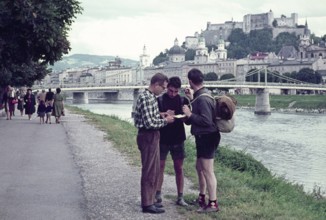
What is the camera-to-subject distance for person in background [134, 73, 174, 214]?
624cm

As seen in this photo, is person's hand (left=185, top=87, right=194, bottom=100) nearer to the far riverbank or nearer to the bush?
the bush

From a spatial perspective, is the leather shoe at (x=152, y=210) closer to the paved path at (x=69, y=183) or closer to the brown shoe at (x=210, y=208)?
the paved path at (x=69, y=183)

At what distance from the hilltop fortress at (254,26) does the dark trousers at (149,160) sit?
150 metres

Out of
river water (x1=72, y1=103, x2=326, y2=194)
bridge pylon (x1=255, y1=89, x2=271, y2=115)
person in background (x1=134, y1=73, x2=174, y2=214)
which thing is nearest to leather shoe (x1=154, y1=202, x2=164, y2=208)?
person in background (x1=134, y1=73, x2=174, y2=214)

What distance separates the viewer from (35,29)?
40.6 ft

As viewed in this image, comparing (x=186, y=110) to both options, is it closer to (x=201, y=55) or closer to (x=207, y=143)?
(x=207, y=143)

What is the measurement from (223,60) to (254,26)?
35.0m

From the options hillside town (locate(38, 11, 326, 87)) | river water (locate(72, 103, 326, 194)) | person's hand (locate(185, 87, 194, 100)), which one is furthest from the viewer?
hillside town (locate(38, 11, 326, 87))

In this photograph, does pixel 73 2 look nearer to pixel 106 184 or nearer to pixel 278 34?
pixel 106 184

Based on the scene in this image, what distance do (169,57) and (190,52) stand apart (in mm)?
8705

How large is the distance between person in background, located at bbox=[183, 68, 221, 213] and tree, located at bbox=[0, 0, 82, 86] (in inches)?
260

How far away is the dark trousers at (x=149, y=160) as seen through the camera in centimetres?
628

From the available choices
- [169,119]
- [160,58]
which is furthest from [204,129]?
[160,58]

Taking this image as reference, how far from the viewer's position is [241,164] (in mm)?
13188
